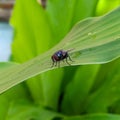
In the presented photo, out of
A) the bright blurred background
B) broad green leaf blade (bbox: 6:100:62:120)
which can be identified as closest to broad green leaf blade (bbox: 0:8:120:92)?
broad green leaf blade (bbox: 6:100:62:120)

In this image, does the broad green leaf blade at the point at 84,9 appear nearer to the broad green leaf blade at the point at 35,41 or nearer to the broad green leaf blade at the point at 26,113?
the broad green leaf blade at the point at 35,41

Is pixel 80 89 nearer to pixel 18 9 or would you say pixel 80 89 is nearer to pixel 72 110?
pixel 72 110

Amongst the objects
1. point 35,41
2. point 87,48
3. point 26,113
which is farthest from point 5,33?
point 87,48

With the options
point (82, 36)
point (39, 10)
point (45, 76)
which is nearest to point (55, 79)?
point (45, 76)

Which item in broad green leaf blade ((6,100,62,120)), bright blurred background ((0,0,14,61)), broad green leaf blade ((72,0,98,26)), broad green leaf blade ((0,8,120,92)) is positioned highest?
broad green leaf blade ((0,8,120,92))

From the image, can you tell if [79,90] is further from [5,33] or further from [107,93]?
[5,33]

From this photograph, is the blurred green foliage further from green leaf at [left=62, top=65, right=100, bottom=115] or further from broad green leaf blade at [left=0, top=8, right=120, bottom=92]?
broad green leaf blade at [left=0, top=8, right=120, bottom=92]
